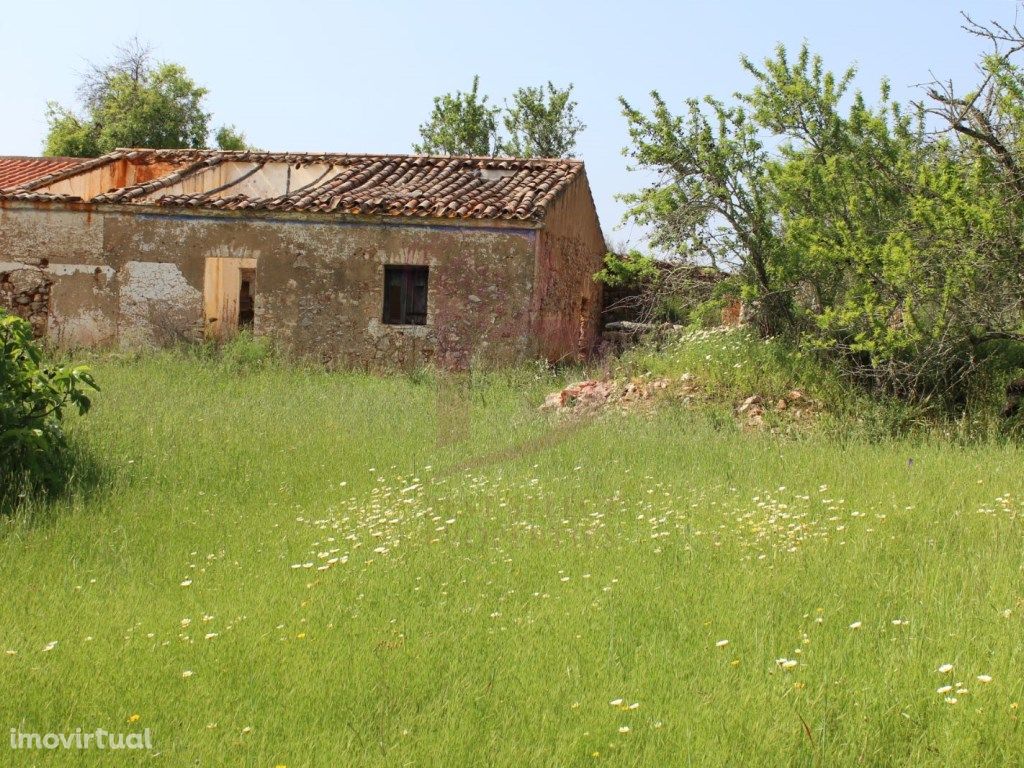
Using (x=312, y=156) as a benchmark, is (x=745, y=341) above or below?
below

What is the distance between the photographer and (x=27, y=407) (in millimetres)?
8008

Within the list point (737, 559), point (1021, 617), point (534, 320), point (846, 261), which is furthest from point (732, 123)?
point (1021, 617)

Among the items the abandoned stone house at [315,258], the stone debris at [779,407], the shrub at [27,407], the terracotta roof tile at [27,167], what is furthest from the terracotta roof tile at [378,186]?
the shrub at [27,407]

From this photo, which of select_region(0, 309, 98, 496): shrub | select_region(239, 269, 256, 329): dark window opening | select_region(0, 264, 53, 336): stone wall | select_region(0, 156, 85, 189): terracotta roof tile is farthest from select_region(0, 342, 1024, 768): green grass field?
select_region(0, 156, 85, 189): terracotta roof tile

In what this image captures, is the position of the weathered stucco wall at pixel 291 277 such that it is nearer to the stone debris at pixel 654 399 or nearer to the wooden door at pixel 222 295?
the wooden door at pixel 222 295

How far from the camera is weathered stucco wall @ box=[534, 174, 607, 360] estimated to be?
16.5 m

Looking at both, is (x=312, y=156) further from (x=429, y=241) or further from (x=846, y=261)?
(x=846, y=261)

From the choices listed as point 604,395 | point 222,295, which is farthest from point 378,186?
point 604,395

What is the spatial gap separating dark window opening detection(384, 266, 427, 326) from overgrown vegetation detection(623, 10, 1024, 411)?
4.86 meters

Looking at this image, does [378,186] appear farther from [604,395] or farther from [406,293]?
[604,395]

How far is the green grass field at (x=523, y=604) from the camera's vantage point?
12.1 feet

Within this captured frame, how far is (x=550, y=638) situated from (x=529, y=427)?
5.79 m

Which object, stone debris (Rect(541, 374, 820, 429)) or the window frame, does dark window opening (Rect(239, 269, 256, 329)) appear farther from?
stone debris (Rect(541, 374, 820, 429))

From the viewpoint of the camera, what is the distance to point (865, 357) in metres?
11.6
